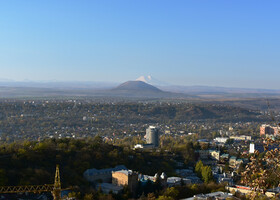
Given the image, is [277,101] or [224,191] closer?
[224,191]

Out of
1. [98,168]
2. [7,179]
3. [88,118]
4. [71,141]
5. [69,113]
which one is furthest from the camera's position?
[69,113]

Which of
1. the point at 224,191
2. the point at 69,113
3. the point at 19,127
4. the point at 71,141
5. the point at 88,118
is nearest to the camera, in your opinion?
the point at 224,191

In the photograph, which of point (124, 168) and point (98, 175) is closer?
point (98, 175)

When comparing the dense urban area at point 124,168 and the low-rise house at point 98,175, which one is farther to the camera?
the low-rise house at point 98,175

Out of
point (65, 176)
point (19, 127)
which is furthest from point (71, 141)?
point (19, 127)

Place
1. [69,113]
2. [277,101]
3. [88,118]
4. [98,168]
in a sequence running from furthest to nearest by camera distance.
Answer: [277,101] < [69,113] < [88,118] < [98,168]

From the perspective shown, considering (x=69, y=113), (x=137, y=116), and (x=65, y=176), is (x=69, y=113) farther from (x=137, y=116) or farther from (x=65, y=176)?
(x=65, y=176)

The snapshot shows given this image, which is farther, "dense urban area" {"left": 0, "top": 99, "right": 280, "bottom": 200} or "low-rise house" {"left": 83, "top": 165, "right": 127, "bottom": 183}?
"low-rise house" {"left": 83, "top": 165, "right": 127, "bottom": 183}

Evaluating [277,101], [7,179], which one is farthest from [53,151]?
[277,101]

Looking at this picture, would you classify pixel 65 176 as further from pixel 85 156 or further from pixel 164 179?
pixel 164 179
